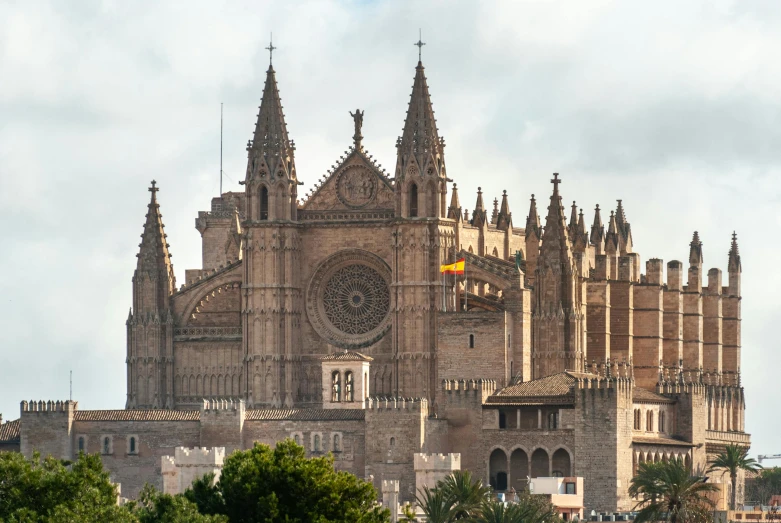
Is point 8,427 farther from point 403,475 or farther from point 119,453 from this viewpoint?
point 403,475

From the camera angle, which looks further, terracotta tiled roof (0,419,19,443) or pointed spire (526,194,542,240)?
pointed spire (526,194,542,240)

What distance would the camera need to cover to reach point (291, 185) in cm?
13850

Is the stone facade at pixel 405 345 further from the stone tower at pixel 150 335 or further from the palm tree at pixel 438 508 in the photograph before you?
the palm tree at pixel 438 508

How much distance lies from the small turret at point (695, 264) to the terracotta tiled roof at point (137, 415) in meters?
31.6

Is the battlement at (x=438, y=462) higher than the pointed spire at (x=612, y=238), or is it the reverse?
the pointed spire at (x=612, y=238)

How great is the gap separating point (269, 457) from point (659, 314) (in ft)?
160

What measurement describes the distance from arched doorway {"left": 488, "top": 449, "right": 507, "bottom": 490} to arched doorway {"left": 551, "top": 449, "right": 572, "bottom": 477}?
214 cm

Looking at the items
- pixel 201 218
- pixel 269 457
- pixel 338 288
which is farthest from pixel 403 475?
pixel 201 218

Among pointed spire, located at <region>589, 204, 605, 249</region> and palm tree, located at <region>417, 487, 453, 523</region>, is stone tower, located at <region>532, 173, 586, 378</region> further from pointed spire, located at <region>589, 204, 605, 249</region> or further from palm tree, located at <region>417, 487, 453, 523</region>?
palm tree, located at <region>417, 487, 453, 523</region>

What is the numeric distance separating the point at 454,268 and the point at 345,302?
6954 mm

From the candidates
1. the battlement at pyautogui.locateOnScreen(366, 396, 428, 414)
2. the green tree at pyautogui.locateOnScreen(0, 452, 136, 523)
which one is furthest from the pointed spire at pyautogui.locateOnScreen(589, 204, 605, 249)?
the green tree at pyautogui.locateOnScreen(0, 452, 136, 523)

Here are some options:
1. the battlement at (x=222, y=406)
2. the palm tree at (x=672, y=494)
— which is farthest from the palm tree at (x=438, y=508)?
the battlement at (x=222, y=406)

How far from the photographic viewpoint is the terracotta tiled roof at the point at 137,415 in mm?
129750

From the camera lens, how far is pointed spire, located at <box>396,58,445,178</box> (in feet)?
446
